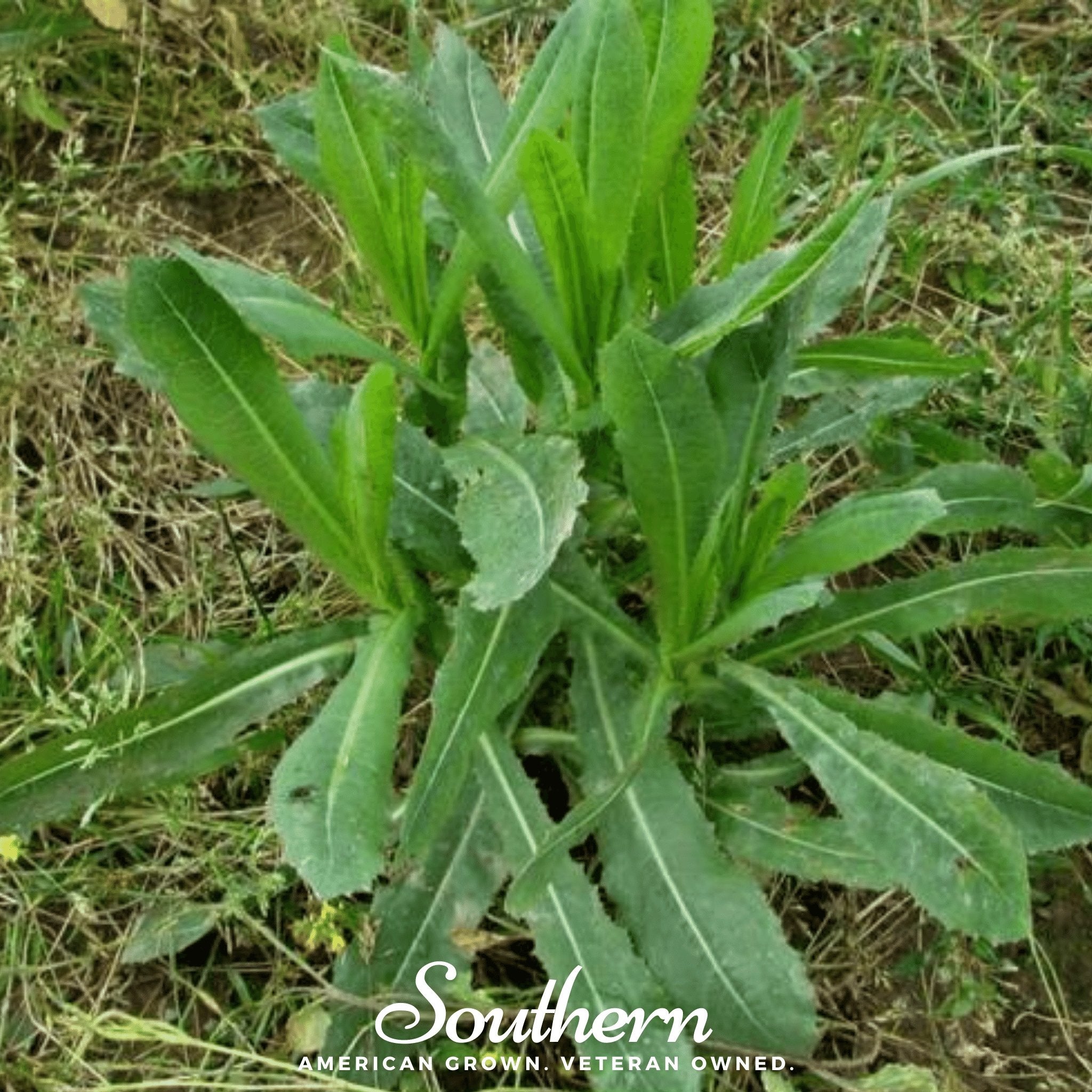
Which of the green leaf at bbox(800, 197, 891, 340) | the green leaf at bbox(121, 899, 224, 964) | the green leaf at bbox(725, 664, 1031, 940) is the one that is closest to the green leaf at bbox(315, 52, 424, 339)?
the green leaf at bbox(800, 197, 891, 340)

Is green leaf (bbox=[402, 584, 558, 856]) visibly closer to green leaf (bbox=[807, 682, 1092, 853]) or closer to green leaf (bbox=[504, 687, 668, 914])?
green leaf (bbox=[504, 687, 668, 914])

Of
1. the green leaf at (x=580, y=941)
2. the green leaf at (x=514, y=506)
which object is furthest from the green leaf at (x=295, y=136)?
the green leaf at (x=580, y=941)

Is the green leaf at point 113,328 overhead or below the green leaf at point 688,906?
overhead

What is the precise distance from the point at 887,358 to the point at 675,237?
0.96 feet

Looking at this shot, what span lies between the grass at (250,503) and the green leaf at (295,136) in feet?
1.65

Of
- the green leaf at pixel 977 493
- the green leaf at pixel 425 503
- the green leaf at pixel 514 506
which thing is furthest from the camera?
the green leaf at pixel 977 493

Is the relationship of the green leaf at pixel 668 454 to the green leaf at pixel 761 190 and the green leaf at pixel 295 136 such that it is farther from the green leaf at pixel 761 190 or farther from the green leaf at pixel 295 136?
the green leaf at pixel 295 136

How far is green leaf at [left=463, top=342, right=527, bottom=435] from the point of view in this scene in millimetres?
2111

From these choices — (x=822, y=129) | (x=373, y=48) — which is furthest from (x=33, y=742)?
(x=822, y=129)

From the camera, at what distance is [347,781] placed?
5.36 feet

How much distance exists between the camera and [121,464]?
246 centimetres

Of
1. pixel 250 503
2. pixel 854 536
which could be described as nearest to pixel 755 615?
pixel 854 536

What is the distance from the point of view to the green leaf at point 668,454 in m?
1.60

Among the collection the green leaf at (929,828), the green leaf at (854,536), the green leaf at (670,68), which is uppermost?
the green leaf at (670,68)
